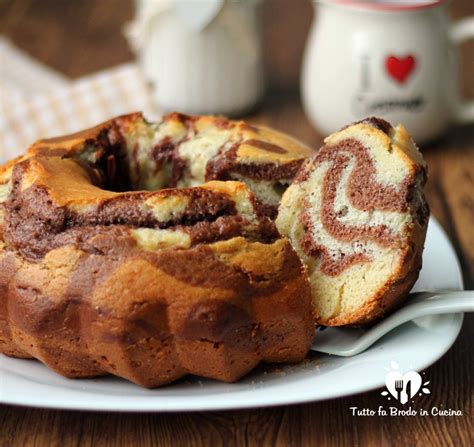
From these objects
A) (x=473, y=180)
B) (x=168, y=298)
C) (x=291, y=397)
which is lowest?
(x=473, y=180)

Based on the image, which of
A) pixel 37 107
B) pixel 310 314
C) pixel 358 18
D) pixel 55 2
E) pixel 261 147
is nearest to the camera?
pixel 310 314

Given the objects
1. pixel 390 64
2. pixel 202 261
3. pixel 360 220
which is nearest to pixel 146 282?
pixel 202 261

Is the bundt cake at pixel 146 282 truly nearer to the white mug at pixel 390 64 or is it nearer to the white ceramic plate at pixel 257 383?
the white ceramic plate at pixel 257 383

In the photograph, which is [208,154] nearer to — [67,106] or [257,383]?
[257,383]

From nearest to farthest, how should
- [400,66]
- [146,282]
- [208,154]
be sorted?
[146,282] < [208,154] < [400,66]

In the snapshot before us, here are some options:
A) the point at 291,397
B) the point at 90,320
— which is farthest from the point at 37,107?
the point at 291,397

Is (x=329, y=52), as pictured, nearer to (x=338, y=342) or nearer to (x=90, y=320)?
(x=338, y=342)

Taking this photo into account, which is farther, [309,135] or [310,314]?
[309,135]

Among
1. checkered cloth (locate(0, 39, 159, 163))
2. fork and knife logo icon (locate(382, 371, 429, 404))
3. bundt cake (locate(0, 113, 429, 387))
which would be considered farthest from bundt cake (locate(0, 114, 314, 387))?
checkered cloth (locate(0, 39, 159, 163))
